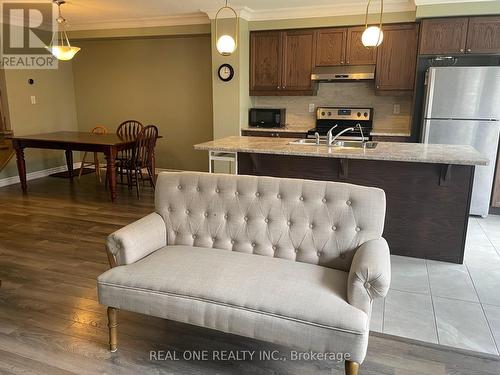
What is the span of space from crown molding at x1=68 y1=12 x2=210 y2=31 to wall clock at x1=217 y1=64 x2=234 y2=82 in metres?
0.72

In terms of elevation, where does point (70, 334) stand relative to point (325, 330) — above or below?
below

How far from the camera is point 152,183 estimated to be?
5516 millimetres

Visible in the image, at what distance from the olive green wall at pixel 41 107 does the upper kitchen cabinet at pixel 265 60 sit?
11.3ft

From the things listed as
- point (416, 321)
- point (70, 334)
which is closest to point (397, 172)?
point (416, 321)

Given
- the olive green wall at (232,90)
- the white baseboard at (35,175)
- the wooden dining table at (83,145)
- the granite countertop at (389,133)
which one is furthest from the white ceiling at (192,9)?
the white baseboard at (35,175)

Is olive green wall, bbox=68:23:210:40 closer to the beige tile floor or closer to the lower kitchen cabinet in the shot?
the lower kitchen cabinet

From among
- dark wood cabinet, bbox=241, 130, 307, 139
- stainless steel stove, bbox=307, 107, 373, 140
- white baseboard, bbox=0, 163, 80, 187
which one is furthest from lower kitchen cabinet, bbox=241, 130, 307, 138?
white baseboard, bbox=0, 163, 80, 187

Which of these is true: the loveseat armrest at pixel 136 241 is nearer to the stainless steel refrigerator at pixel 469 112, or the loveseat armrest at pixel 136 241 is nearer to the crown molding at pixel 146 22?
the stainless steel refrigerator at pixel 469 112

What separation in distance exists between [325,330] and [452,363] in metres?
0.87

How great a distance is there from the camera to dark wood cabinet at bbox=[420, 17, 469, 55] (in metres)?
4.36

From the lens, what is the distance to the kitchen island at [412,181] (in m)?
3.06

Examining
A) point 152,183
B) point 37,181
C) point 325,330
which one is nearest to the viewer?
point 325,330

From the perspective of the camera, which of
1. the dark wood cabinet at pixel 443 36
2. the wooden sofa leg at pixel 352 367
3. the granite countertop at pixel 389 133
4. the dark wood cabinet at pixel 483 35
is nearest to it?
the wooden sofa leg at pixel 352 367

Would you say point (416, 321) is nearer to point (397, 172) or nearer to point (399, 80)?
point (397, 172)
